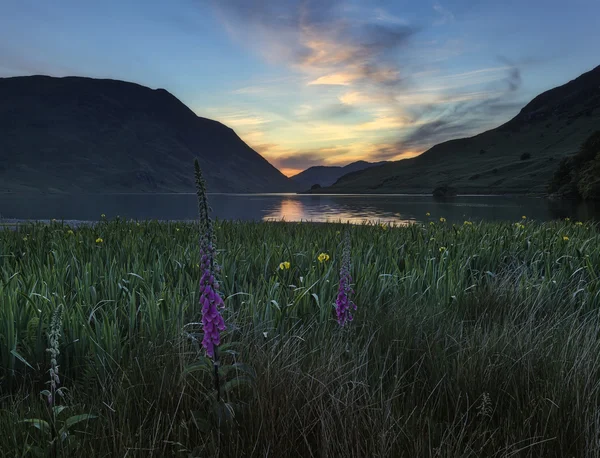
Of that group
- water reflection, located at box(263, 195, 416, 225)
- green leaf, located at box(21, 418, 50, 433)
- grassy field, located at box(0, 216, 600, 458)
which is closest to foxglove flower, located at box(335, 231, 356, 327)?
grassy field, located at box(0, 216, 600, 458)

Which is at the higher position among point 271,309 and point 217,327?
point 217,327

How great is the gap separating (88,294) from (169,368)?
5.66 feet

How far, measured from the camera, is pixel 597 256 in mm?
6141

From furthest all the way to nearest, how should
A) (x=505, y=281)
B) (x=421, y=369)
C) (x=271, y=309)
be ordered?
1. (x=505, y=281)
2. (x=271, y=309)
3. (x=421, y=369)

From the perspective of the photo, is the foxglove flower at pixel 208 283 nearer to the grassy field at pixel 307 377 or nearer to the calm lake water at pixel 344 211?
the grassy field at pixel 307 377

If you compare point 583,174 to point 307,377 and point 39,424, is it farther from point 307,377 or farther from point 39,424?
point 39,424

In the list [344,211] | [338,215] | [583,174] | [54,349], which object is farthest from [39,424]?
[583,174]

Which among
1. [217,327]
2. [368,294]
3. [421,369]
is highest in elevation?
[217,327]

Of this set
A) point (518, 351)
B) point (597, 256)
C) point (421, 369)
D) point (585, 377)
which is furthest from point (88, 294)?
point (597, 256)

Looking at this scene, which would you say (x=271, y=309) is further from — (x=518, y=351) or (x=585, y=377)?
(x=585, y=377)

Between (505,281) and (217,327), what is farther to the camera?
(505,281)

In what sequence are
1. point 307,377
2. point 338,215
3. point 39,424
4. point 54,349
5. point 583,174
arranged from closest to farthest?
point 54,349, point 39,424, point 307,377, point 338,215, point 583,174

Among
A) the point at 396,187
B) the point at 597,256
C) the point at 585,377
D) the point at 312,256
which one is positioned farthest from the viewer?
the point at 396,187

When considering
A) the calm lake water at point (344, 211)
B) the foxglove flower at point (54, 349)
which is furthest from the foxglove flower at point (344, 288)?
the calm lake water at point (344, 211)
